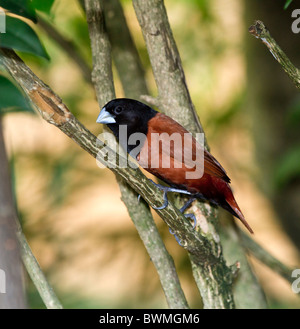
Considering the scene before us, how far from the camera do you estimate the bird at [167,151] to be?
177cm

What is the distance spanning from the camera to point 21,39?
1.18 metres

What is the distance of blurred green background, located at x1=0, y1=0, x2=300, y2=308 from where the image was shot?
2.93 m

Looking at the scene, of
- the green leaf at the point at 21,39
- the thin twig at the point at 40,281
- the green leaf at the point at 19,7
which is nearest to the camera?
the green leaf at the point at 21,39

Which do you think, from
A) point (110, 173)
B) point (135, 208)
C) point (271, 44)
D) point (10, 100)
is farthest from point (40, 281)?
point (110, 173)

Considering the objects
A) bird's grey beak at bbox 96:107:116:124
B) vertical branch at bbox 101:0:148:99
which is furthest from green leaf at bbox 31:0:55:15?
vertical branch at bbox 101:0:148:99

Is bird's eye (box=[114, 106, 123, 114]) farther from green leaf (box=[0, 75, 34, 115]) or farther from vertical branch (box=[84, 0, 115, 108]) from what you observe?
green leaf (box=[0, 75, 34, 115])

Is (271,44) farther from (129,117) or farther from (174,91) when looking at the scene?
(129,117)

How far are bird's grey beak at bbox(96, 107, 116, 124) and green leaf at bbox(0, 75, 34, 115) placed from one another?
0.74 meters

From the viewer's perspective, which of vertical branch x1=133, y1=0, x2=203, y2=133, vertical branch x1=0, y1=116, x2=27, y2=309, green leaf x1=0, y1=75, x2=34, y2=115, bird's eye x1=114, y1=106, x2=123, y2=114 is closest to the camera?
vertical branch x1=0, y1=116, x2=27, y2=309

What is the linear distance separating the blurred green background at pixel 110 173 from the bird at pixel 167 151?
876 mm

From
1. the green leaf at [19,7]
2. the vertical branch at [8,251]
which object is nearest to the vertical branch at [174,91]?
the green leaf at [19,7]

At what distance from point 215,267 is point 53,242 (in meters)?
1.51

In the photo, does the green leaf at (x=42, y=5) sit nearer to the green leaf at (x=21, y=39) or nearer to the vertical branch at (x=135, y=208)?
the green leaf at (x=21, y=39)

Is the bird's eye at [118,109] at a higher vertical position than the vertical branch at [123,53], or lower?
lower
